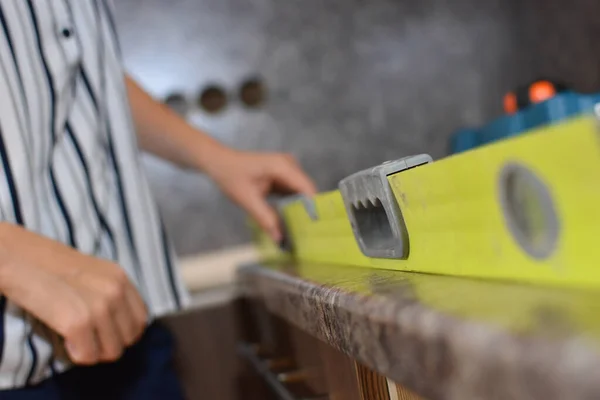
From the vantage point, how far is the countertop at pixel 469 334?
0.65ft

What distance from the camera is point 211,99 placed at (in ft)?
4.87

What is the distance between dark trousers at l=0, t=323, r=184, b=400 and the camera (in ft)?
2.19

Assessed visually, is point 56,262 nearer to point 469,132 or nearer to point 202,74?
point 469,132

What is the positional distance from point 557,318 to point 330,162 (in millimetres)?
1285

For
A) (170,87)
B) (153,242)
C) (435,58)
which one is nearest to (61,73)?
(153,242)

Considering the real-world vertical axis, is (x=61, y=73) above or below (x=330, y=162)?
above

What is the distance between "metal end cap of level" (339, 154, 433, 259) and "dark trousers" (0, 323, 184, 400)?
0.36 meters

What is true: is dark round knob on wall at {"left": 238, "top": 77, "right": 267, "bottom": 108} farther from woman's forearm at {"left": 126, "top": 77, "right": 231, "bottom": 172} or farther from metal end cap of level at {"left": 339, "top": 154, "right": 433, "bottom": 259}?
metal end cap of level at {"left": 339, "top": 154, "right": 433, "bottom": 259}

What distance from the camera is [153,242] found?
798 millimetres

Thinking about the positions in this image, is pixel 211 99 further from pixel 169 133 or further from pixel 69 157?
pixel 69 157

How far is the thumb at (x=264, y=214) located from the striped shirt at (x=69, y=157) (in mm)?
114

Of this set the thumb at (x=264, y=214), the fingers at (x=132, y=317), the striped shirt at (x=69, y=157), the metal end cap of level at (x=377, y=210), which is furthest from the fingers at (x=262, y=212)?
the metal end cap of level at (x=377, y=210)

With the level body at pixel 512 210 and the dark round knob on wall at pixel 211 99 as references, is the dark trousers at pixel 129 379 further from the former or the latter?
the dark round knob on wall at pixel 211 99

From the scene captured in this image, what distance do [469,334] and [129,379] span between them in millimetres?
575
